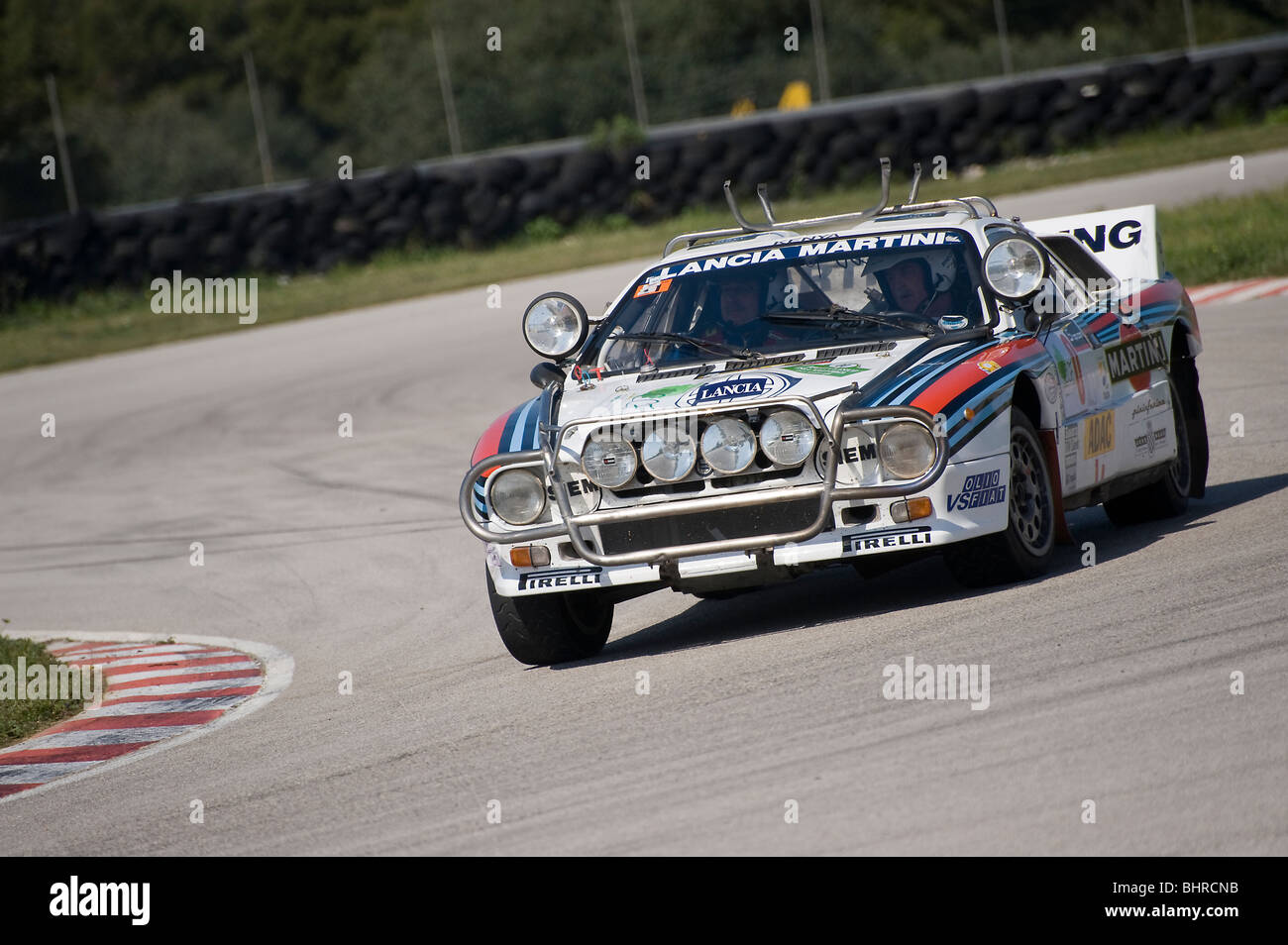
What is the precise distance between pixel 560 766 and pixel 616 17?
1473 inches

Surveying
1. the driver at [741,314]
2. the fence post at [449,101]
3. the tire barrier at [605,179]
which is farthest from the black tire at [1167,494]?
the fence post at [449,101]

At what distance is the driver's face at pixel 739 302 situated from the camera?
7.41 metres

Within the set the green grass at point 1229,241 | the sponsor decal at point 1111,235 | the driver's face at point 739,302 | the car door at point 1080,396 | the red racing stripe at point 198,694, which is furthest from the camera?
the green grass at point 1229,241

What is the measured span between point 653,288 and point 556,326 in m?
0.47

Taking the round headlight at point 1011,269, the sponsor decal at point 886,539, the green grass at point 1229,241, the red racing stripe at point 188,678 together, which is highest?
the green grass at point 1229,241

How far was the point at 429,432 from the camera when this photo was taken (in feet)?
47.9

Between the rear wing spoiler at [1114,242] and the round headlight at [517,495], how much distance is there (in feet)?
10.1

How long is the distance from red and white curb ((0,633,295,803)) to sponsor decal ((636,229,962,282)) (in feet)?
8.65

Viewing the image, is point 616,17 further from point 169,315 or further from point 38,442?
point 38,442

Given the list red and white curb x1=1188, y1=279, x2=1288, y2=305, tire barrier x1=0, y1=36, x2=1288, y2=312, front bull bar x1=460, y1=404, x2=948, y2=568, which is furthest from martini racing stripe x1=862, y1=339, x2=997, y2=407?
tire barrier x1=0, y1=36, x2=1288, y2=312

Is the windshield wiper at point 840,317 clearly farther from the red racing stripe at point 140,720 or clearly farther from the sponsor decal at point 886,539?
the red racing stripe at point 140,720

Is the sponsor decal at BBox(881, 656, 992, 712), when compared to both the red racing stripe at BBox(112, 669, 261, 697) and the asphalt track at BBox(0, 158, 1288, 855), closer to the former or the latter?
the asphalt track at BBox(0, 158, 1288, 855)

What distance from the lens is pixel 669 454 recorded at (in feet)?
21.3
